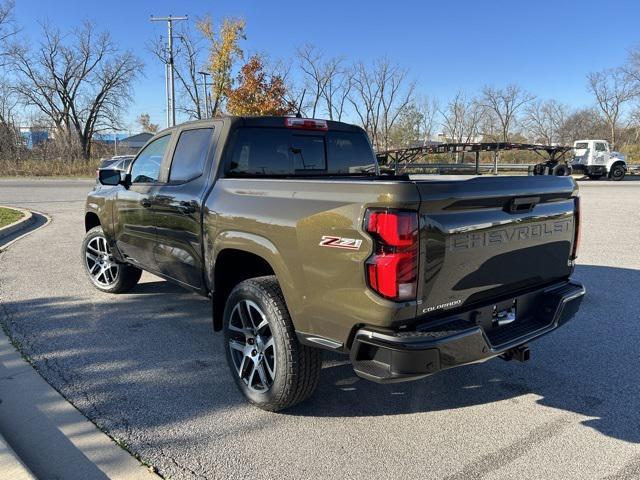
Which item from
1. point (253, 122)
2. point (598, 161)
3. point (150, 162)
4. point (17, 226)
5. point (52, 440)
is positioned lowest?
point (52, 440)

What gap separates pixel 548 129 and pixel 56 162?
57583 millimetres

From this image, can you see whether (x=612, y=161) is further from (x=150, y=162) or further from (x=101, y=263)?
(x=150, y=162)

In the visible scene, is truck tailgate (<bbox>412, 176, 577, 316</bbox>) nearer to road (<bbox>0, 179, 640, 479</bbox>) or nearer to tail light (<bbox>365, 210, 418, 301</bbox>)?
tail light (<bbox>365, 210, 418, 301</bbox>)

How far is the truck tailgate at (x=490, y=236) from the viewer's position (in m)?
2.51

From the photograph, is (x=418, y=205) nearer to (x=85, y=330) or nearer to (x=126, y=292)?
(x=85, y=330)

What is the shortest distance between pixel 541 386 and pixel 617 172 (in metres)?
32.7

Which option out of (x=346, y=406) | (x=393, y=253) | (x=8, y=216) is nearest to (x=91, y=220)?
(x=346, y=406)

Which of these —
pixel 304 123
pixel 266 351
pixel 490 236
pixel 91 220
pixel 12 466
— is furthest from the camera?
pixel 91 220

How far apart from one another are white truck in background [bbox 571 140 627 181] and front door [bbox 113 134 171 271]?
31.0m

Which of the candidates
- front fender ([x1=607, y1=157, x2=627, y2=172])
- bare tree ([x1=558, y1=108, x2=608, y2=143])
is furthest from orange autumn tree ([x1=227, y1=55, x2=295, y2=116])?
bare tree ([x1=558, y1=108, x2=608, y2=143])

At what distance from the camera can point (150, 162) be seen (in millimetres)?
4855

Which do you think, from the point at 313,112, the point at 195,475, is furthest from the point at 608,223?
the point at 313,112

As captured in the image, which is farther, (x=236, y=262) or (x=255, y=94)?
(x=255, y=94)

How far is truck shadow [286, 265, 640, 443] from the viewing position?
328 cm
